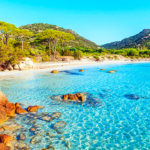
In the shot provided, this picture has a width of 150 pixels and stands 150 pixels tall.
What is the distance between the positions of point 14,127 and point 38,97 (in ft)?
17.3

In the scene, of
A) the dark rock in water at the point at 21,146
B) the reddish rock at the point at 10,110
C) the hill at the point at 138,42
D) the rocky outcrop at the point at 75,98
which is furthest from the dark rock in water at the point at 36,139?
the hill at the point at 138,42

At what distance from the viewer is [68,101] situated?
35.6ft

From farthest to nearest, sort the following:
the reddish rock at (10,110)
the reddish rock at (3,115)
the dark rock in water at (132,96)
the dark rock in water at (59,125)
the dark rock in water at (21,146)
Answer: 1. the dark rock in water at (132,96)
2. the reddish rock at (10,110)
3. the reddish rock at (3,115)
4. the dark rock in water at (59,125)
5. the dark rock in water at (21,146)

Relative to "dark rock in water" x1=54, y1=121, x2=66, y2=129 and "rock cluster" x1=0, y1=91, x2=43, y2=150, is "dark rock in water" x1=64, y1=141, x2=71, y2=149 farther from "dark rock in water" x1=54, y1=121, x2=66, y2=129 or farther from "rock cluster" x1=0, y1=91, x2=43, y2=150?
"rock cluster" x1=0, y1=91, x2=43, y2=150

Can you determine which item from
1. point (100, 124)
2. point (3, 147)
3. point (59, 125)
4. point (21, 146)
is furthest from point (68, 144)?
point (3, 147)

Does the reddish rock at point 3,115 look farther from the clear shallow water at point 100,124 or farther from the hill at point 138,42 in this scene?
the hill at point 138,42

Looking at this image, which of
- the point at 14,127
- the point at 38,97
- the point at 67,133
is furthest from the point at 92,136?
the point at 38,97

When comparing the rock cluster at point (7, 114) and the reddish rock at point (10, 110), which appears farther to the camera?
Result: the reddish rock at point (10, 110)

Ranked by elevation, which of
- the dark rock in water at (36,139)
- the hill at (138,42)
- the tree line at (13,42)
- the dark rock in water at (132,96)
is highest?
the hill at (138,42)

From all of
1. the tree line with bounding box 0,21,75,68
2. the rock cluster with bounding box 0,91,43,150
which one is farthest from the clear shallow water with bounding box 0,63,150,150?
the tree line with bounding box 0,21,75,68

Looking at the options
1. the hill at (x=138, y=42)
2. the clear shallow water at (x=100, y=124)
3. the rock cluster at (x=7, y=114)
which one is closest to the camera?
the rock cluster at (x=7, y=114)

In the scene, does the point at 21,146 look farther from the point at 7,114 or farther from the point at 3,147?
the point at 7,114

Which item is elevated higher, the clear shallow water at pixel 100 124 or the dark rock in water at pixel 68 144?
the clear shallow water at pixel 100 124

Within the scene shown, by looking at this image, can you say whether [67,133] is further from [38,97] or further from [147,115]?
[38,97]
